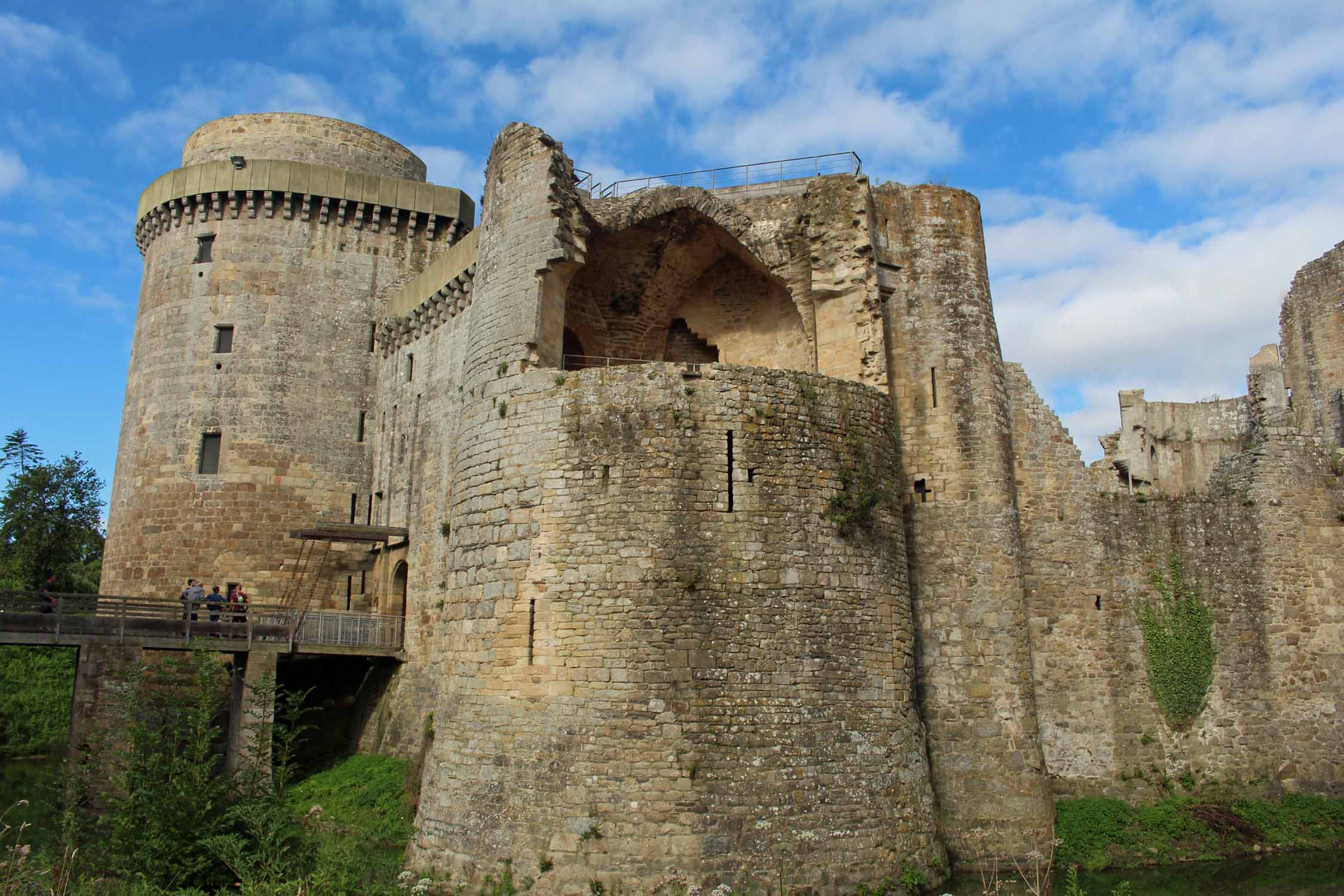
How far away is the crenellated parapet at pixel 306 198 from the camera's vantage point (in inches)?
872

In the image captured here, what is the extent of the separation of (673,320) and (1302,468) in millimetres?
10614

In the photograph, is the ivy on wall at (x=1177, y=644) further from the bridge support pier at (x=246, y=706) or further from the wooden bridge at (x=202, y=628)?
the bridge support pier at (x=246, y=706)

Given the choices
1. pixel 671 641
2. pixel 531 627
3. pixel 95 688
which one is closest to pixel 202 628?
pixel 95 688

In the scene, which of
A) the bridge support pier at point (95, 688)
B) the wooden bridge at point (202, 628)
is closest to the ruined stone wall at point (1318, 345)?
the wooden bridge at point (202, 628)

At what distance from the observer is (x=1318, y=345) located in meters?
23.9

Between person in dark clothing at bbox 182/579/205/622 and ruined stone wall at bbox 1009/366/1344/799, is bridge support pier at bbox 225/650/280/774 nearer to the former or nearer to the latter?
person in dark clothing at bbox 182/579/205/622

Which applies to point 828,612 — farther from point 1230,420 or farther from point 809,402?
point 1230,420

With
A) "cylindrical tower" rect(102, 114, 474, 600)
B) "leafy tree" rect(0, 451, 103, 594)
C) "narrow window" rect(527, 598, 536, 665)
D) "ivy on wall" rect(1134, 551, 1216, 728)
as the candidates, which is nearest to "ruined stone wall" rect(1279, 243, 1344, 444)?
"ivy on wall" rect(1134, 551, 1216, 728)

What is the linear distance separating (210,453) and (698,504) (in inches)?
548

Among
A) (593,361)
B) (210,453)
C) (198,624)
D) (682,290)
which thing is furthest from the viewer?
(210,453)

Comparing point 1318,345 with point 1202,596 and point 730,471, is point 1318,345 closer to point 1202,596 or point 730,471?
point 1202,596

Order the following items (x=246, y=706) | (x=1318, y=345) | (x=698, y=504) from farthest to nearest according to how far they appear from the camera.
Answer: (x=1318, y=345), (x=246, y=706), (x=698, y=504)

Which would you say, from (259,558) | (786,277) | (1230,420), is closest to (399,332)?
(259,558)

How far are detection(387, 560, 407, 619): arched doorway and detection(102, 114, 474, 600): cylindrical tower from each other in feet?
7.66
